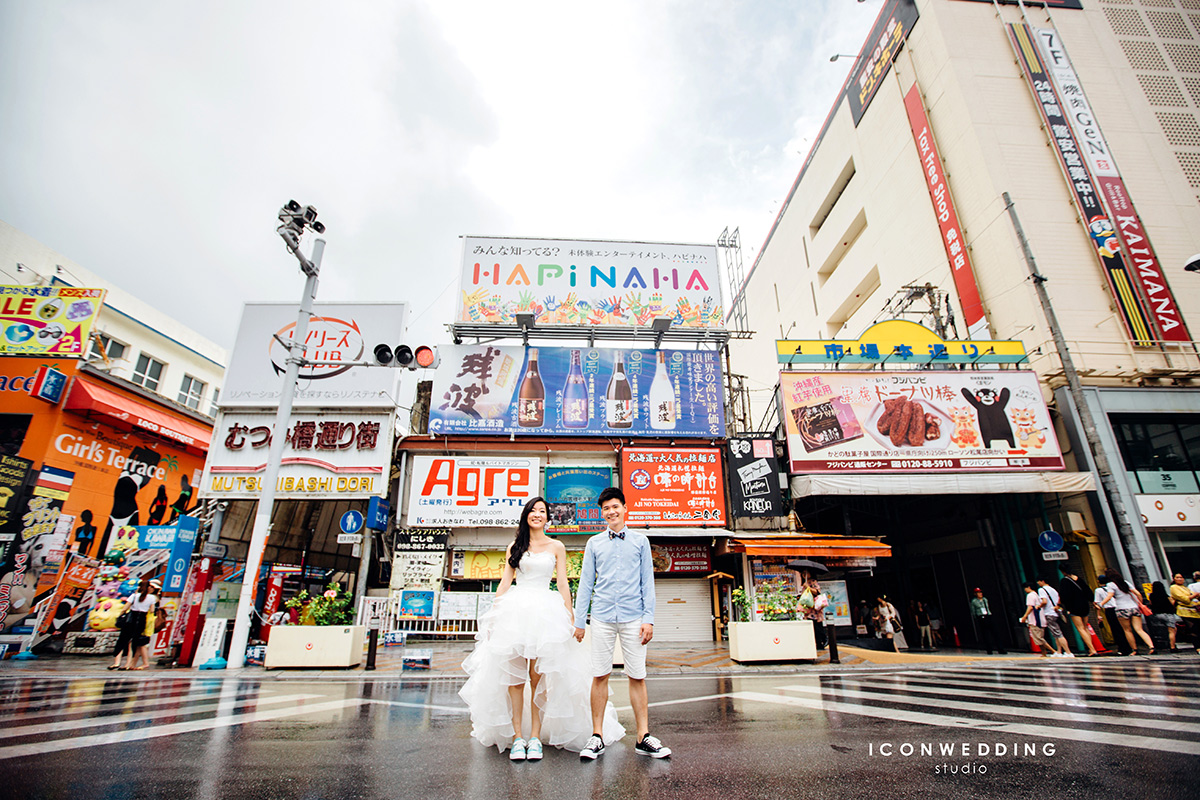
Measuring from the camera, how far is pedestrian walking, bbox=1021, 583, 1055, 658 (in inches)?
471

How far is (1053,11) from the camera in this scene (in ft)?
73.6

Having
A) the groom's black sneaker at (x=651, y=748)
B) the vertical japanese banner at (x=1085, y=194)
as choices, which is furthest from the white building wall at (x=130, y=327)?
the vertical japanese banner at (x=1085, y=194)

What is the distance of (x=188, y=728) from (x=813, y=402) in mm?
15966

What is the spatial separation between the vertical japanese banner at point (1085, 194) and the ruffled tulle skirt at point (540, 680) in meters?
21.2

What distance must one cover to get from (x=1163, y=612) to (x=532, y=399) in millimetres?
16107

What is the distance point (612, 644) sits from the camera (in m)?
3.76

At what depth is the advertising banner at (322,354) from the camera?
1617cm

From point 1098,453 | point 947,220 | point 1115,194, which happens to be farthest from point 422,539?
point 1115,194

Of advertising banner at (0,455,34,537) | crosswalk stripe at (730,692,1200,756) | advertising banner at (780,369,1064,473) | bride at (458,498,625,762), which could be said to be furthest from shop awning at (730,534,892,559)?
advertising banner at (0,455,34,537)

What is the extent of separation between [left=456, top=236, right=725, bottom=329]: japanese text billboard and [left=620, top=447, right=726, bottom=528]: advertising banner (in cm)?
453

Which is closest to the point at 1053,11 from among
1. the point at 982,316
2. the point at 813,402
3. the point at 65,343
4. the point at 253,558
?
the point at 982,316

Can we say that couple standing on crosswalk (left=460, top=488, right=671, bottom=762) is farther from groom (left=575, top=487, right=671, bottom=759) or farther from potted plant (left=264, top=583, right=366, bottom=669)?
potted plant (left=264, top=583, right=366, bottom=669)

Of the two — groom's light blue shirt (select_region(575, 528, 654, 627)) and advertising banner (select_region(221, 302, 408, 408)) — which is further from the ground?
advertising banner (select_region(221, 302, 408, 408))
